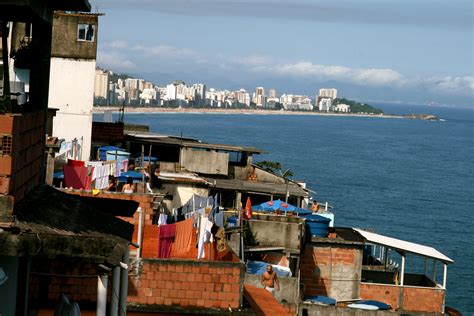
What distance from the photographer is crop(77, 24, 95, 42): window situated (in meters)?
40.9

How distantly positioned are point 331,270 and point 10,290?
24.1 metres

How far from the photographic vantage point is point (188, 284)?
57.7 feet

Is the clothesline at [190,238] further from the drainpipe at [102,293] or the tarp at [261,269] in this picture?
the drainpipe at [102,293]

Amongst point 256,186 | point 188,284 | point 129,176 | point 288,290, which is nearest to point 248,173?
point 256,186

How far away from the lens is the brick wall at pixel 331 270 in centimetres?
3198

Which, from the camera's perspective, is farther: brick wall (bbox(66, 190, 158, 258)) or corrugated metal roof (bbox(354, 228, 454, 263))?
corrugated metal roof (bbox(354, 228, 454, 263))

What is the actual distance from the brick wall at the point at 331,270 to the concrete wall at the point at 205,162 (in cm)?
1275

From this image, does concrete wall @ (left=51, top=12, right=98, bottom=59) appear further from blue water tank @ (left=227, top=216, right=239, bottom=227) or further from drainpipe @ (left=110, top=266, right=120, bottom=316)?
drainpipe @ (left=110, top=266, right=120, bottom=316)

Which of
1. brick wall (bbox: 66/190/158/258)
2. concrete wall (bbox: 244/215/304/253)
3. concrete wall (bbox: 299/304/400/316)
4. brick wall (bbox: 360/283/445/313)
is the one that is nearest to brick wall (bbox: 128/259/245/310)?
brick wall (bbox: 66/190/158/258)

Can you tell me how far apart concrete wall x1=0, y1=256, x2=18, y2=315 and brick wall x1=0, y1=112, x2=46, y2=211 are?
52cm

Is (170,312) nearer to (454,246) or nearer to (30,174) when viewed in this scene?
(30,174)

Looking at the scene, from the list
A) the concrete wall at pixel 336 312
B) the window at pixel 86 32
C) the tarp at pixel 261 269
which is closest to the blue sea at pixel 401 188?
the window at pixel 86 32

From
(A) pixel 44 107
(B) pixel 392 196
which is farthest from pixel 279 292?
(B) pixel 392 196

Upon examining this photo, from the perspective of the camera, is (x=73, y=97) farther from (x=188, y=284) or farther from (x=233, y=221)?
(x=188, y=284)
